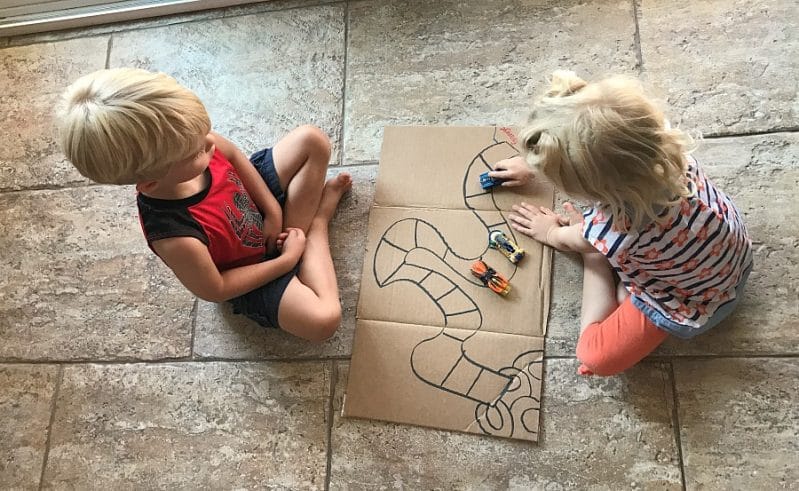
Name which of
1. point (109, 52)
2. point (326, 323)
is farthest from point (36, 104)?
point (326, 323)

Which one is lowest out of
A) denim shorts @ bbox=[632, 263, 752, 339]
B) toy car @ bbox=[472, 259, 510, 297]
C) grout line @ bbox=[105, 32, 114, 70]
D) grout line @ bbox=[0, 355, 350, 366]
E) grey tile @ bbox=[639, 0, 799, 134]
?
grout line @ bbox=[0, 355, 350, 366]

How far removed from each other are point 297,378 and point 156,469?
30 centimetres

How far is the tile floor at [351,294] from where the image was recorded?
100 cm

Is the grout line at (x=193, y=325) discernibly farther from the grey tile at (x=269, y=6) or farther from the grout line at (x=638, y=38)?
the grout line at (x=638, y=38)

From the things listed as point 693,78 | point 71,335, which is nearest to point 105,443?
point 71,335

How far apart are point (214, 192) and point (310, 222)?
23 centimetres

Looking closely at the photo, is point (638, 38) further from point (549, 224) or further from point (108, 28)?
point (108, 28)

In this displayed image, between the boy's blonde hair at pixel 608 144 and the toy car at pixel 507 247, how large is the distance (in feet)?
1.06

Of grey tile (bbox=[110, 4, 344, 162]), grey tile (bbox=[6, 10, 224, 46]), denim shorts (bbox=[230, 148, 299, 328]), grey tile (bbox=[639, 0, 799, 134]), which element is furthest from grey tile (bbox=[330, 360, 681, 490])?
grey tile (bbox=[6, 10, 224, 46])

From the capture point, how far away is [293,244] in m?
1.11

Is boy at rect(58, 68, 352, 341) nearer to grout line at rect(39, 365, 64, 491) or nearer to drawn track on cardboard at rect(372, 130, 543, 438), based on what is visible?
drawn track on cardboard at rect(372, 130, 543, 438)

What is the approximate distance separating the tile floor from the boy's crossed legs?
44mm

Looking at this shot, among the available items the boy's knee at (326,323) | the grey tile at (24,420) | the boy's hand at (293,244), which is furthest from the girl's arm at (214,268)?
the grey tile at (24,420)

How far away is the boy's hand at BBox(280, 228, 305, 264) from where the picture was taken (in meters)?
1.10
